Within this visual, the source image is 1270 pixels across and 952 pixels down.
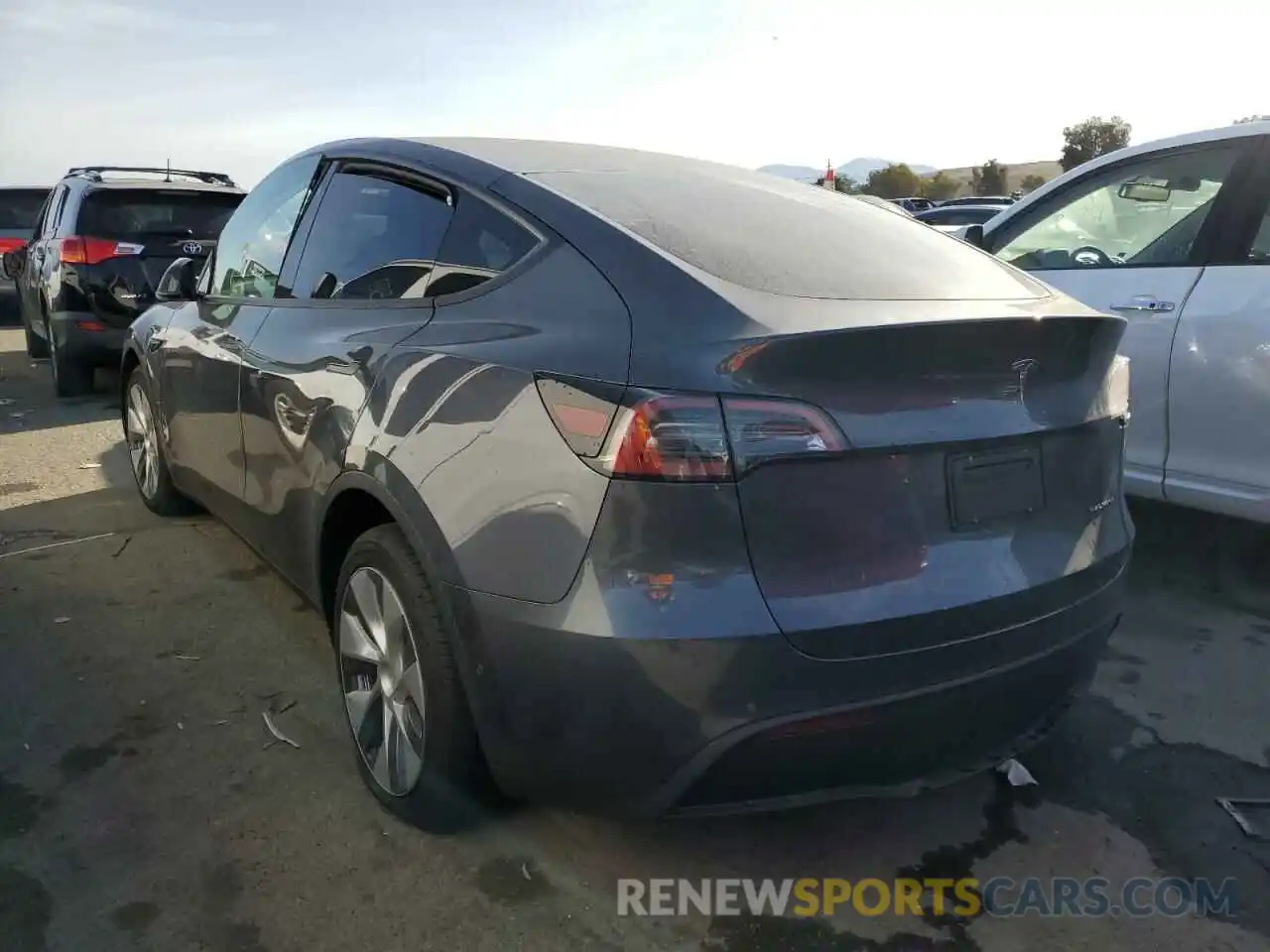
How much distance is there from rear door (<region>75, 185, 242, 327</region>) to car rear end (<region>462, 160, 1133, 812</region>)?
6507mm

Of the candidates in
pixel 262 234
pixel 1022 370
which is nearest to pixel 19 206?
pixel 262 234

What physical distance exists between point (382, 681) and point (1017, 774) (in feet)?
5.53

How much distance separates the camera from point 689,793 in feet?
6.72

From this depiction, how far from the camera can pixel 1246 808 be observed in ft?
9.04

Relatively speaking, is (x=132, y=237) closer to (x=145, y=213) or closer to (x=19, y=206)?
(x=145, y=213)

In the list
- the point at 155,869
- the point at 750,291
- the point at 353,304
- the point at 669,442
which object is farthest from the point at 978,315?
the point at 155,869

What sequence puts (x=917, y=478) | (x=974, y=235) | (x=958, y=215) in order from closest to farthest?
1. (x=917, y=478)
2. (x=974, y=235)
3. (x=958, y=215)

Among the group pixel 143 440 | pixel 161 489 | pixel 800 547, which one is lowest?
pixel 161 489

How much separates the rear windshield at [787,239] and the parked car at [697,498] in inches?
0.5

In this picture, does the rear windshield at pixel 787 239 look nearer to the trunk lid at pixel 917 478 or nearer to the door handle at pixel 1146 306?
the trunk lid at pixel 917 478

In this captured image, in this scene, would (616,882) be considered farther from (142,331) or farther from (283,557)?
(142,331)

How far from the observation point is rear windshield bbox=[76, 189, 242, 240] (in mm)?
7801

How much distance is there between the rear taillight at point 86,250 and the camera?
779 cm

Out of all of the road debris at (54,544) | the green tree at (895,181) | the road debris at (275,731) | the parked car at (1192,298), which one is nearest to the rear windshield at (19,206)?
the road debris at (54,544)
